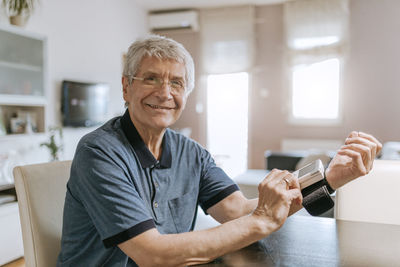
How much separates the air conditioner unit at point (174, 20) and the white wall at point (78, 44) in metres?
0.55

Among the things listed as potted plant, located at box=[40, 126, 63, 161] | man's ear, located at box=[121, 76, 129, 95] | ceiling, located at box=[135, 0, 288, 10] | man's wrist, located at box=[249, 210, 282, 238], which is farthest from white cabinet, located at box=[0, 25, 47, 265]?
ceiling, located at box=[135, 0, 288, 10]

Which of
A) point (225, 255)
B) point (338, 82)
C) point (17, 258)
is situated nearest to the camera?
point (225, 255)

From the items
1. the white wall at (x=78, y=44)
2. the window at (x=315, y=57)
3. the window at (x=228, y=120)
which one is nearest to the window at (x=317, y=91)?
the window at (x=315, y=57)

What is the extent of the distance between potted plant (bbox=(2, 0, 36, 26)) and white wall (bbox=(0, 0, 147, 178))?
11cm

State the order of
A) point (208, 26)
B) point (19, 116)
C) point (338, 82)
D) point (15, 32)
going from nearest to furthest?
point (15, 32)
point (19, 116)
point (338, 82)
point (208, 26)

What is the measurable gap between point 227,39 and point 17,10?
332cm

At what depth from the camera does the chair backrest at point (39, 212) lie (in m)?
1.02

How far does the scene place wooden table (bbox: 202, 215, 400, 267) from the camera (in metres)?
0.82

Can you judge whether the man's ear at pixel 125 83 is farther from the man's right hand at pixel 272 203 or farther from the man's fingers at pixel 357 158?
the man's fingers at pixel 357 158

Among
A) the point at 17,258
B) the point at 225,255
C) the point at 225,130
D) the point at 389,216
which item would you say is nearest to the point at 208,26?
the point at 225,130

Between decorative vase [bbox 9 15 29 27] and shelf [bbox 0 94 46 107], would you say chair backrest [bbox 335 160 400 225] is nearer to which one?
shelf [bbox 0 94 46 107]

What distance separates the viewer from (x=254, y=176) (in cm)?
354

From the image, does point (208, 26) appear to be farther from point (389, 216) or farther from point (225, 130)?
point (389, 216)

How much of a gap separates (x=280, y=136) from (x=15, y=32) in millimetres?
3967
